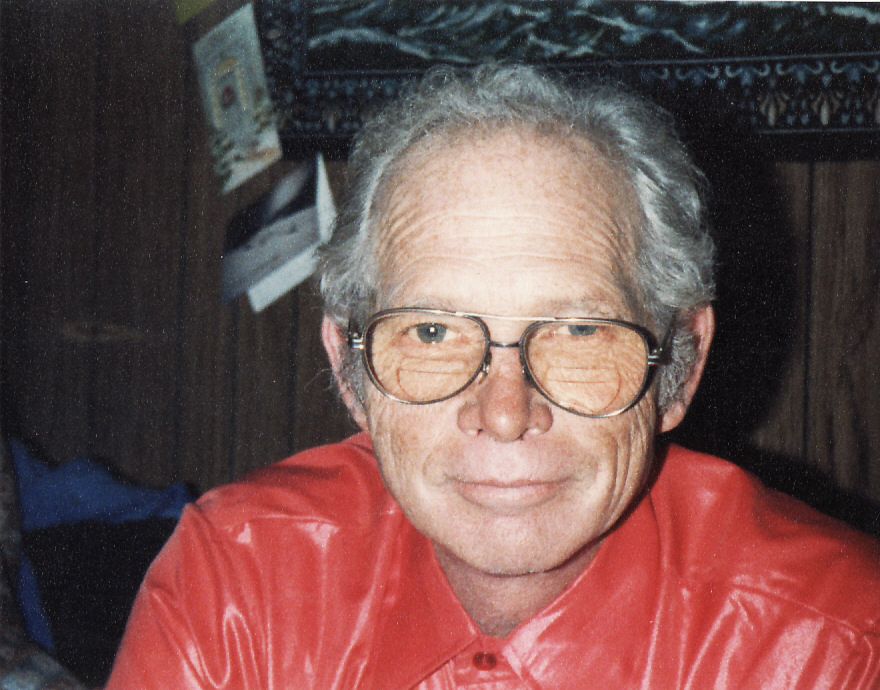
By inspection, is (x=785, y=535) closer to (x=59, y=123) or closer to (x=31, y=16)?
(x=59, y=123)

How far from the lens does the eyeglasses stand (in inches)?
38.3

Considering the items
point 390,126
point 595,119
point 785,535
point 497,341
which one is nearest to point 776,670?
point 785,535

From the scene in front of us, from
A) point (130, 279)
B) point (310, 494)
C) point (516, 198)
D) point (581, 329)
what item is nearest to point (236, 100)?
point (130, 279)

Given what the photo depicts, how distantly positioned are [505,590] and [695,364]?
0.47 m

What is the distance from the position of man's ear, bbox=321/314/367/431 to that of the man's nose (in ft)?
1.14

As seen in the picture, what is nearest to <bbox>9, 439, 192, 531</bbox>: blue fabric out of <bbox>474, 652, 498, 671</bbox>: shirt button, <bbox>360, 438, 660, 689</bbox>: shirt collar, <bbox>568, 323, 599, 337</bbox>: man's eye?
<bbox>360, 438, 660, 689</bbox>: shirt collar

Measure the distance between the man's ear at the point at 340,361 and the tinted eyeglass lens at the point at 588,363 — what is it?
1.35ft

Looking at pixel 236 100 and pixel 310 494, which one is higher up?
pixel 236 100

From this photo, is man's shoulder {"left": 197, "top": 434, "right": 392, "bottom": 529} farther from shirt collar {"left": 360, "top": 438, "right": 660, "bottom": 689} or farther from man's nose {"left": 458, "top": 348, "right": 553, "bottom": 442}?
man's nose {"left": 458, "top": 348, "right": 553, "bottom": 442}

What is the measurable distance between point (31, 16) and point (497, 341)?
83.5 inches

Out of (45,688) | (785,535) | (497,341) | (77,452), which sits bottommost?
(77,452)

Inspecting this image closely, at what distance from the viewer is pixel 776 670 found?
1.00m

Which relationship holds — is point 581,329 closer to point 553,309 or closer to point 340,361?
point 553,309

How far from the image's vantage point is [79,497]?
74.5 inches
